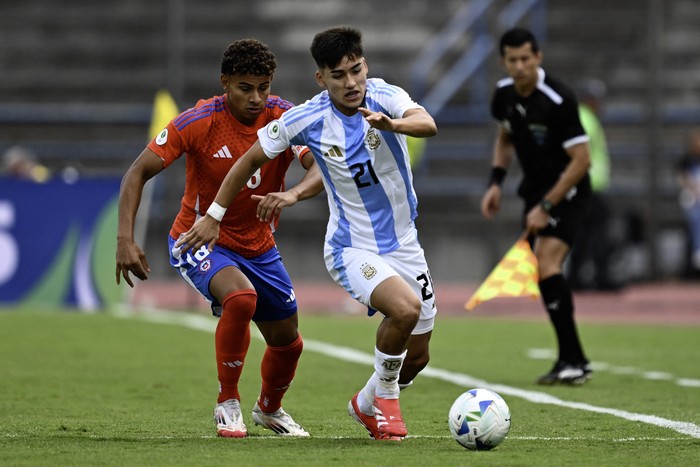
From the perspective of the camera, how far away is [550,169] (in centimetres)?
947

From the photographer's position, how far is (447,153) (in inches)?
806

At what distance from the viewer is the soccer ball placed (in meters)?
5.72

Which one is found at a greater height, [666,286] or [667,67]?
[667,67]

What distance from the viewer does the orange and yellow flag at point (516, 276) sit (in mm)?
9148

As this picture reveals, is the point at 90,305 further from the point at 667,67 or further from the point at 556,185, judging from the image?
the point at 667,67

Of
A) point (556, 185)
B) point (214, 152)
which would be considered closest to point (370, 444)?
point (214, 152)

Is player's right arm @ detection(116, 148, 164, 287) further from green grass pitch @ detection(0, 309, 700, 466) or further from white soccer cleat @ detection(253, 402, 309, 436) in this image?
white soccer cleat @ detection(253, 402, 309, 436)

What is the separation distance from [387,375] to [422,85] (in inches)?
593

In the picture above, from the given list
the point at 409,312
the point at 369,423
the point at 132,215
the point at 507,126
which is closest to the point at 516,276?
the point at 507,126

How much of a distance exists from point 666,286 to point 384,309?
1349cm

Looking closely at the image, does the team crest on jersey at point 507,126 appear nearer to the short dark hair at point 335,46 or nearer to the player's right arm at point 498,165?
the player's right arm at point 498,165

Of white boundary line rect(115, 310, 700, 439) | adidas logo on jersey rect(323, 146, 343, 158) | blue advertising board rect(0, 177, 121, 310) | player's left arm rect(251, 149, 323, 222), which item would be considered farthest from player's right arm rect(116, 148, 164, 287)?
blue advertising board rect(0, 177, 121, 310)

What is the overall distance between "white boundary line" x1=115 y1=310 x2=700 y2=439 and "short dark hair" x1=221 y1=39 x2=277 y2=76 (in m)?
2.58

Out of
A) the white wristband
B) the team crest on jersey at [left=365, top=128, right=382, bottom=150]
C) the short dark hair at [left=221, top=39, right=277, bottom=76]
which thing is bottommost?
the white wristband
